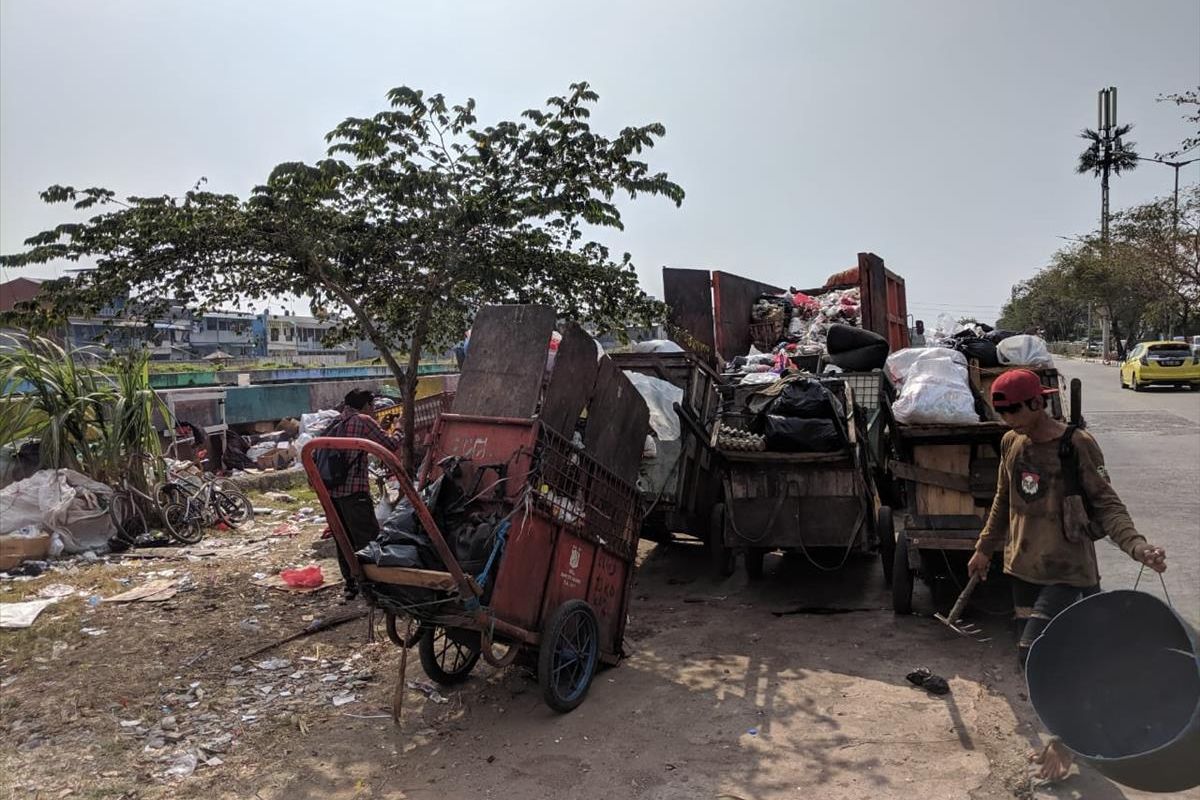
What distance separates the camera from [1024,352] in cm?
586

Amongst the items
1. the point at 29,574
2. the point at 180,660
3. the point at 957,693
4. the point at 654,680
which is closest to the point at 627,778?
the point at 654,680

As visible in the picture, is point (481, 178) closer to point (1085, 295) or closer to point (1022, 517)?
point (1022, 517)

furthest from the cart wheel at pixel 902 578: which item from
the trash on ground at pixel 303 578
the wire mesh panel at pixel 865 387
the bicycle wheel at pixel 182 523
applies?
the bicycle wheel at pixel 182 523

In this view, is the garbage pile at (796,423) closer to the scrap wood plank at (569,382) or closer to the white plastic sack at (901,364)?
the white plastic sack at (901,364)

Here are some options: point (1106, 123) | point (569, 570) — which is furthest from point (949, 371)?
point (1106, 123)

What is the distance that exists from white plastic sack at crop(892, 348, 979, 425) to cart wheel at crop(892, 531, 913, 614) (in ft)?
2.67

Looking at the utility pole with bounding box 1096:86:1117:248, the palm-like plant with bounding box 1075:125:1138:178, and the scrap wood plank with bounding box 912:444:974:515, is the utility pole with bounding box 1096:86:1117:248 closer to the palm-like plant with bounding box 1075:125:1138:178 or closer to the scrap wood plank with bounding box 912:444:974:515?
the palm-like plant with bounding box 1075:125:1138:178

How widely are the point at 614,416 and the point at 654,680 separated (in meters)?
1.58

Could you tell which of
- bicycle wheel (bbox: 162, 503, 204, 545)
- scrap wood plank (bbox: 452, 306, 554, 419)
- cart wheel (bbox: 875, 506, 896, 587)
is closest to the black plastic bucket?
scrap wood plank (bbox: 452, 306, 554, 419)

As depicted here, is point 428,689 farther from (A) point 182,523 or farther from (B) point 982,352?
(A) point 182,523

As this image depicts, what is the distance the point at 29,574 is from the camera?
7.07 m

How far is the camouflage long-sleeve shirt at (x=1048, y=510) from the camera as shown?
3.27 metres

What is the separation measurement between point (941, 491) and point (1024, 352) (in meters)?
1.40

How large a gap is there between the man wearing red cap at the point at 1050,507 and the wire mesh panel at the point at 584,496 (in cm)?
209
